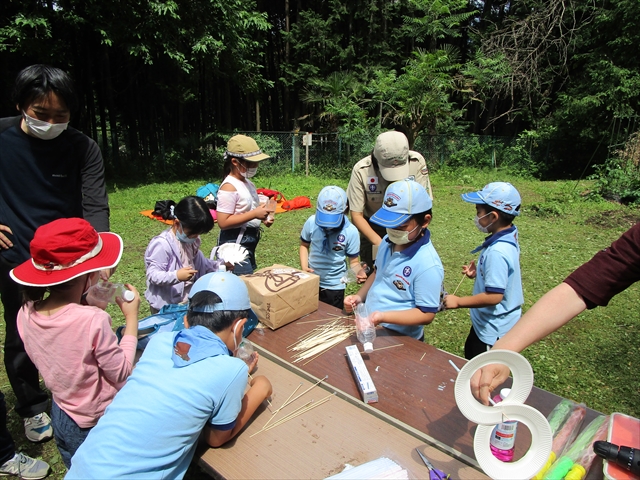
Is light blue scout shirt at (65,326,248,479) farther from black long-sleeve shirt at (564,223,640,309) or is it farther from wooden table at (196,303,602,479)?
black long-sleeve shirt at (564,223,640,309)

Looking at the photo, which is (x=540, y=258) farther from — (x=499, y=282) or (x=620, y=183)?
(x=620, y=183)

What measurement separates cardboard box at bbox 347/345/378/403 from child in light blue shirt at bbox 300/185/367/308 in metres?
1.35

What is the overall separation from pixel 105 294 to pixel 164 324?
1.68 feet

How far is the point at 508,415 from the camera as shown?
129cm

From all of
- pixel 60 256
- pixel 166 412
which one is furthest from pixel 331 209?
pixel 166 412

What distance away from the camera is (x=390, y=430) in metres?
1.80

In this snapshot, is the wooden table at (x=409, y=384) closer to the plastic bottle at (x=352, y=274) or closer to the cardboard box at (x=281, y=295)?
the cardboard box at (x=281, y=295)

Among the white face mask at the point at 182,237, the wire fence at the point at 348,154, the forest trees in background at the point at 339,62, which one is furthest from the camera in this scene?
the wire fence at the point at 348,154

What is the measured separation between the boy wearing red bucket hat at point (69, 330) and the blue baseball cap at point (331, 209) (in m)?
1.91

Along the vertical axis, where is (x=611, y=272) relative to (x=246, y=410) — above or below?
above

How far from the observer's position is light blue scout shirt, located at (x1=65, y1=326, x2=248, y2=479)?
61.2 inches

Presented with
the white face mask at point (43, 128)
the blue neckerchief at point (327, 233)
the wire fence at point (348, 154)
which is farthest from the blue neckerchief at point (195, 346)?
the wire fence at point (348, 154)

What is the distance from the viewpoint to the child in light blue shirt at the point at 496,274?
8.85 feet

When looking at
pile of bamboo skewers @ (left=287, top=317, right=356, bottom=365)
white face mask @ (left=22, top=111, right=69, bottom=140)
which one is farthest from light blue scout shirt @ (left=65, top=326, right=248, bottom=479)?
white face mask @ (left=22, top=111, right=69, bottom=140)
